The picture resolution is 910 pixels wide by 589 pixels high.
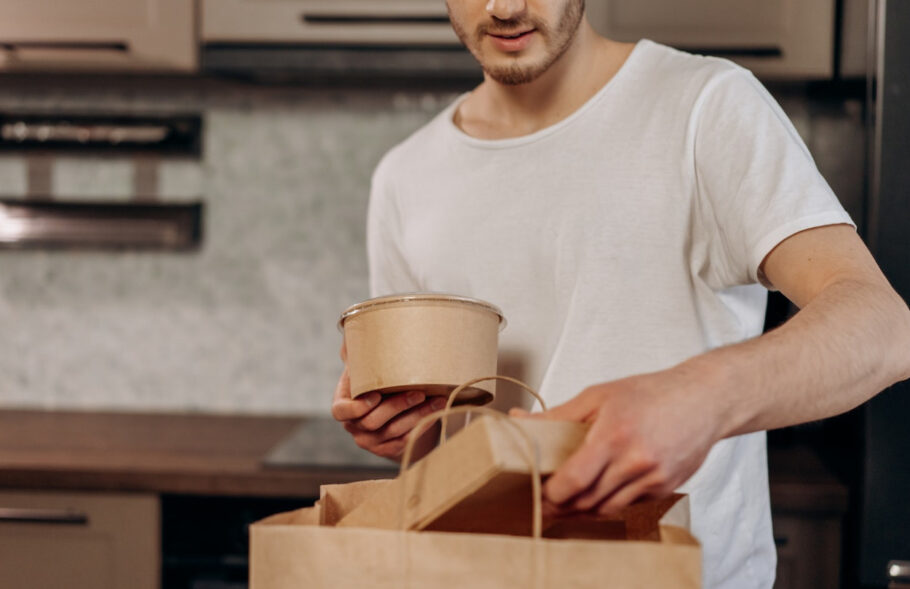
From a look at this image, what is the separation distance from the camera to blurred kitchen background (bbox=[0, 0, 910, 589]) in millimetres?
1768

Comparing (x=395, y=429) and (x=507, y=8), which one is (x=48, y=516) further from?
(x=507, y=8)

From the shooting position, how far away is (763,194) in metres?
0.88

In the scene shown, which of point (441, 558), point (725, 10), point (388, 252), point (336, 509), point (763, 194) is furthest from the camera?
point (725, 10)

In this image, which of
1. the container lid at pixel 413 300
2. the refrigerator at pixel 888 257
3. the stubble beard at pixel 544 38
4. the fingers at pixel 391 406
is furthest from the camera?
the refrigerator at pixel 888 257

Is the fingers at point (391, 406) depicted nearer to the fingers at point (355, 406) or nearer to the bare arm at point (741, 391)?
the fingers at point (355, 406)

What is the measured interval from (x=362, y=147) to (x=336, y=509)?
1463mm

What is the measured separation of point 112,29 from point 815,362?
155 cm

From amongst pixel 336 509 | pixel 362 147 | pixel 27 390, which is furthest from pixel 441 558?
pixel 27 390

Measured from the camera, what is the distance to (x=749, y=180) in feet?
2.97

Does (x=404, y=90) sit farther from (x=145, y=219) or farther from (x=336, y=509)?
(x=336, y=509)

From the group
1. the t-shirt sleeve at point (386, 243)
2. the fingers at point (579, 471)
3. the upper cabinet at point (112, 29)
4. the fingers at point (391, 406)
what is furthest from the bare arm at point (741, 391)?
the upper cabinet at point (112, 29)

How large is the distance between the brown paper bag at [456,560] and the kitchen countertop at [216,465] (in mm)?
951

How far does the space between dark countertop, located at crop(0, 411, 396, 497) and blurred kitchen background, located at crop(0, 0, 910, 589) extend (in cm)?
2

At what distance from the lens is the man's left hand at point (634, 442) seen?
0.55 m
